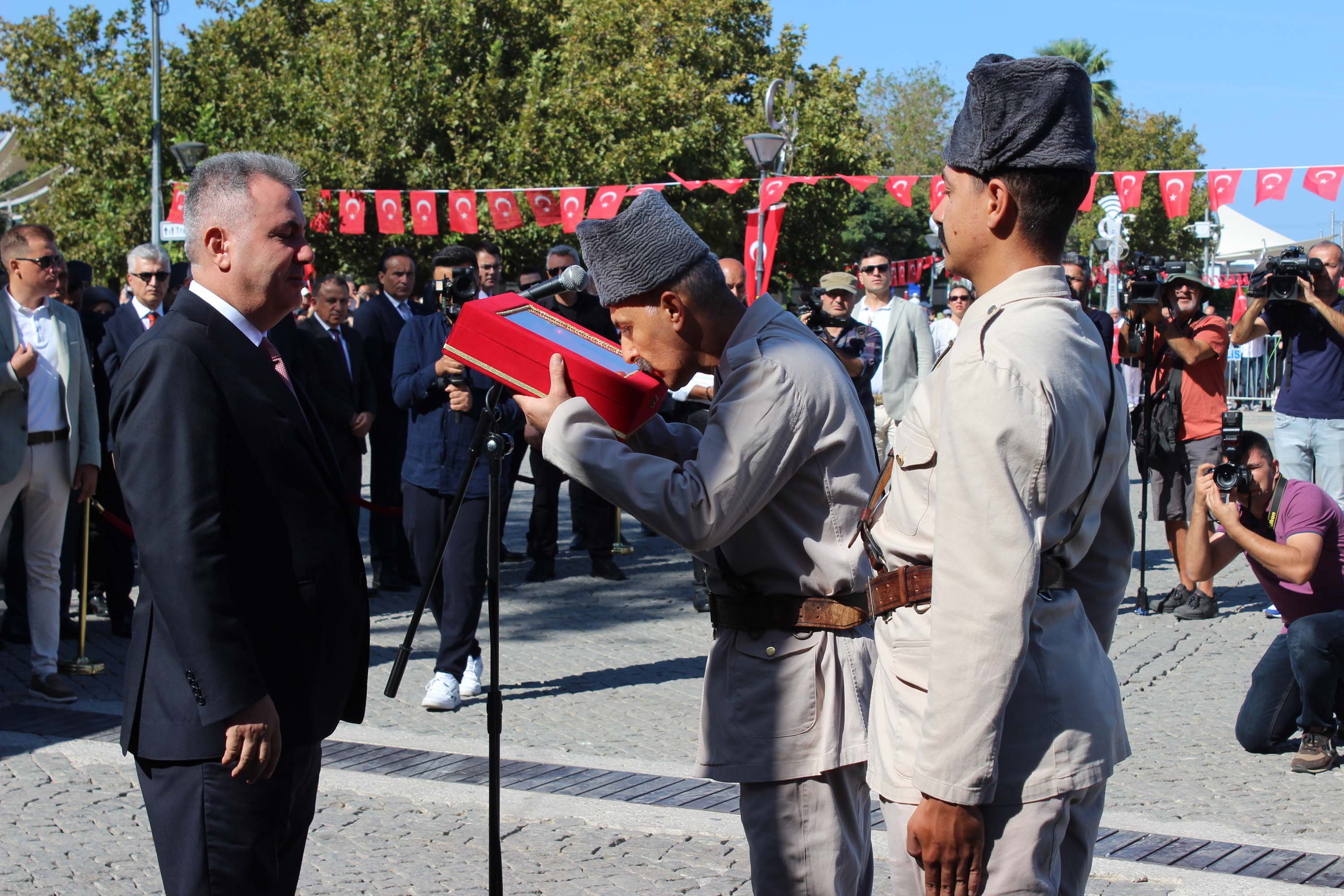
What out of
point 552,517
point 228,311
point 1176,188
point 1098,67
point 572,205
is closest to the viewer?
point 228,311

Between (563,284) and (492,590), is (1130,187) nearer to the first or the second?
(563,284)

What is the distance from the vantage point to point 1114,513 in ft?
7.42

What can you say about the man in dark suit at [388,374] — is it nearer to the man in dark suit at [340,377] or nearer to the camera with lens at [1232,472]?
the man in dark suit at [340,377]

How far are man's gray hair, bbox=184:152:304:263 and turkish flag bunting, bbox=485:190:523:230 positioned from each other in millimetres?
16526

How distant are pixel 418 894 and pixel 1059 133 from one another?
9.78ft

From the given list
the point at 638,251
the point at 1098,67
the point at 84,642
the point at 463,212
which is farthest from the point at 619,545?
the point at 1098,67

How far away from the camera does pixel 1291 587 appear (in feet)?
18.7

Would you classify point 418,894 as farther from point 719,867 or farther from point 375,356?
point 375,356

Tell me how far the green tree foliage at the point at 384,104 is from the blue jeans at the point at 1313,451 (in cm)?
1667

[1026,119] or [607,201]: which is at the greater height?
[607,201]

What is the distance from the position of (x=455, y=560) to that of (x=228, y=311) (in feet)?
11.2

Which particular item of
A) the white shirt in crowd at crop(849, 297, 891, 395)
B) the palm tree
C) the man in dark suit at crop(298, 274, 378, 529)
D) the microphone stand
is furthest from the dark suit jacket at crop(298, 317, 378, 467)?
the palm tree

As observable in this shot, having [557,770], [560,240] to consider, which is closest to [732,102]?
[560,240]


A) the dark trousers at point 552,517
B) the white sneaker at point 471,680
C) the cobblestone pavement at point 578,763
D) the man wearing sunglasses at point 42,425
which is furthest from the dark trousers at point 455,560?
the dark trousers at point 552,517
